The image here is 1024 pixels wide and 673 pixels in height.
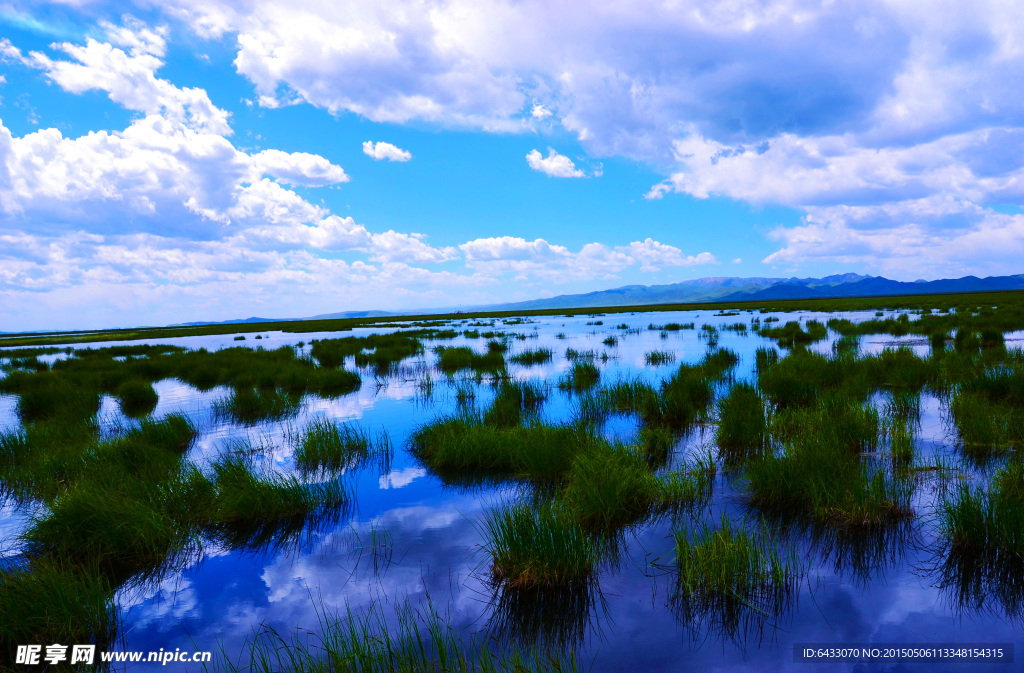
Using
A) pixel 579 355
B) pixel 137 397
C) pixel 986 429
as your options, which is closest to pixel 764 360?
pixel 579 355

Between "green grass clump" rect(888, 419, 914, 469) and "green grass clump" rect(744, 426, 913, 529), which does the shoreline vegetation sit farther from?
"green grass clump" rect(744, 426, 913, 529)

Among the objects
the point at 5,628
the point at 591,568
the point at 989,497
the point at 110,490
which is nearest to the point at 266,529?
the point at 110,490

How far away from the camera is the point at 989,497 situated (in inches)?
211

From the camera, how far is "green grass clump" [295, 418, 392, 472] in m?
9.73

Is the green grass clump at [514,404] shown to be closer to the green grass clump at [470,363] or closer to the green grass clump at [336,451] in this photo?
the green grass clump at [336,451]

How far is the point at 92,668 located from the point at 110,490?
332 cm

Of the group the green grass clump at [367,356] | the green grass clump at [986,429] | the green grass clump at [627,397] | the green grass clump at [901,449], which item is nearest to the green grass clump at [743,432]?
the green grass clump at [901,449]

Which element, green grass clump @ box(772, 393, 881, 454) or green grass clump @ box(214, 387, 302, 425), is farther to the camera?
green grass clump @ box(214, 387, 302, 425)

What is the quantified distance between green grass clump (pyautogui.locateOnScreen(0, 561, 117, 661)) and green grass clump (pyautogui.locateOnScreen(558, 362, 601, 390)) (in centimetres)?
1317

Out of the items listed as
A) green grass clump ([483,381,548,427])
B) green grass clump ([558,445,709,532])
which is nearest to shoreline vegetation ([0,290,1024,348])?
green grass clump ([483,381,548,427])

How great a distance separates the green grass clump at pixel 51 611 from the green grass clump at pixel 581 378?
519 inches

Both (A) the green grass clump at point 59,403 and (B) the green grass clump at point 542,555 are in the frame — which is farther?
(A) the green grass clump at point 59,403

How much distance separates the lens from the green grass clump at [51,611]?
4.24 meters

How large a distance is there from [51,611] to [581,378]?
1497cm
